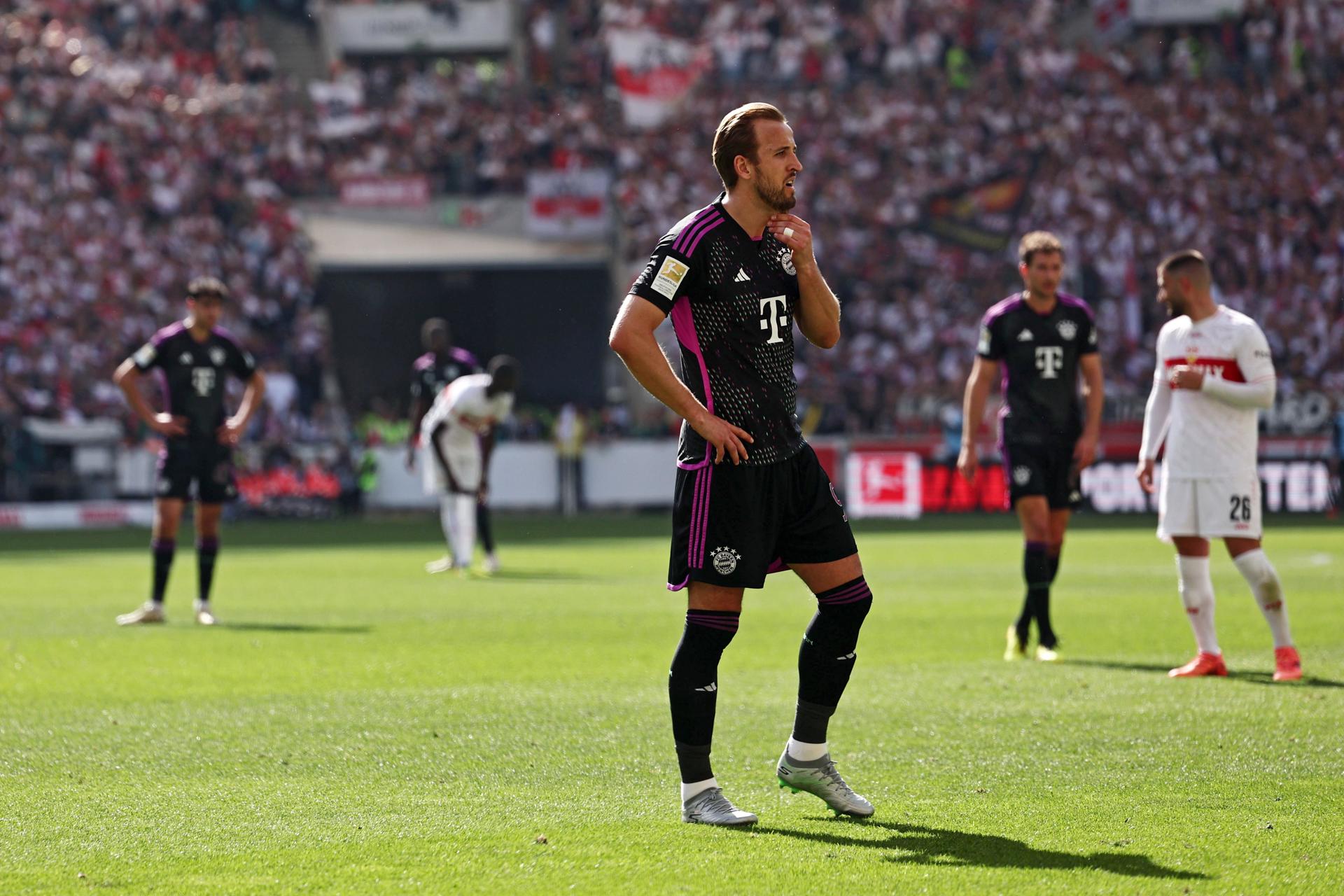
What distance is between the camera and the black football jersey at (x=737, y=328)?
534 centimetres

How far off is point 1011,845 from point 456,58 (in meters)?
35.4

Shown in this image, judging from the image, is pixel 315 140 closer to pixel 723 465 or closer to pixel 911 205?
pixel 911 205

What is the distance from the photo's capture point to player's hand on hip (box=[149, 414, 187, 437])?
1212 centimetres

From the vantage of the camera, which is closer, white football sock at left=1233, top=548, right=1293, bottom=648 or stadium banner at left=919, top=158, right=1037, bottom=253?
white football sock at left=1233, top=548, right=1293, bottom=648

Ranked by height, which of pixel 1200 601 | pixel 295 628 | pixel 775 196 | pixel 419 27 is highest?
pixel 419 27

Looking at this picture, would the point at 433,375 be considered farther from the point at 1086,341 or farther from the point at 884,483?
the point at 884,483

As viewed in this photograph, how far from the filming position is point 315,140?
3538 centimetres

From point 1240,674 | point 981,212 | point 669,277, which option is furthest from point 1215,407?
point 981,212

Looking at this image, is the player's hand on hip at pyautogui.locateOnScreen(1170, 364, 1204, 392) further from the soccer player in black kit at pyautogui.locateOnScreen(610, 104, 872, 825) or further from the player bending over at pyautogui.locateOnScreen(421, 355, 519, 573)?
the player bending over at pyautogui.locateOnScreen(421, 355, 519, 573)

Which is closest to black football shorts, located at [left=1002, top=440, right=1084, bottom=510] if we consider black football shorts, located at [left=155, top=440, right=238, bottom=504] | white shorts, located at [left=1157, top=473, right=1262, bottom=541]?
white shorts, located at [left=1157, top=473, right=1262, bottom=541]

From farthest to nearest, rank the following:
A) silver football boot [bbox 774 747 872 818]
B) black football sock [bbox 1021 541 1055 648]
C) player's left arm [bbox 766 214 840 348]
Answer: black football sock [bbox 1021 541 1055 648], silver football boot [bbox 774 747 872 818], player's left arm [bbox 766 214 840 348]

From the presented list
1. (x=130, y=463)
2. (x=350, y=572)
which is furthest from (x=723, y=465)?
(x=130, y=463)

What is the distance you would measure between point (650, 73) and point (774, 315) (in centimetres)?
2993

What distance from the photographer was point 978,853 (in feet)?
15.9
